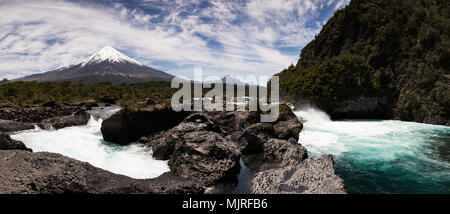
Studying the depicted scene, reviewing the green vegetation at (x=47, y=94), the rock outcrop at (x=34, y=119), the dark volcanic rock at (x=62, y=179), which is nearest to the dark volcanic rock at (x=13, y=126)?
the rock outcrop at (x=34, y=119)

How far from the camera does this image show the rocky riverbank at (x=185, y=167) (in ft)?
24.9

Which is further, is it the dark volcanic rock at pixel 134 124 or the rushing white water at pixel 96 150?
the dark volcanic rock at pixel 134 124

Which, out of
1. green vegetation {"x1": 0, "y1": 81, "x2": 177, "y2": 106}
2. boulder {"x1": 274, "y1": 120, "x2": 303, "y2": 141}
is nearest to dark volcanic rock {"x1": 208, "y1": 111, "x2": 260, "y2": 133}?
boulder {"x1": 274, "y1": 120, "x2": 303, "y2": 141}

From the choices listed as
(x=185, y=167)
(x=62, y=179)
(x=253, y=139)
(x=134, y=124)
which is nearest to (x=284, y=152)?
(x=253, y=139)

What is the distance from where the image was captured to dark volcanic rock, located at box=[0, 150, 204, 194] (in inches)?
271

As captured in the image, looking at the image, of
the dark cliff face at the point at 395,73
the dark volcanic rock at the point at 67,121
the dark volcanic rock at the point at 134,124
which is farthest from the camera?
the dark cliff face at the point at 395,73

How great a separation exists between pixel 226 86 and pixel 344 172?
66955mm

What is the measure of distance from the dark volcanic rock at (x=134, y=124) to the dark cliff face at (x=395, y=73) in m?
30.8

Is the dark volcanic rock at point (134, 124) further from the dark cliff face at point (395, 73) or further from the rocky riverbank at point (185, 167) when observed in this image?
the dark cliff face at point (395, 73)

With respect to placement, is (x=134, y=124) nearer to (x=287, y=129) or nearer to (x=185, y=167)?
(x=185, y=167)

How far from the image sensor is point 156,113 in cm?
1798

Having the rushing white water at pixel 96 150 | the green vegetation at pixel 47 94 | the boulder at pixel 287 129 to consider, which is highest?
the green vegetation at pixel 47 94

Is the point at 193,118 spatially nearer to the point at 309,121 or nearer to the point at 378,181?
the point at 378,181
